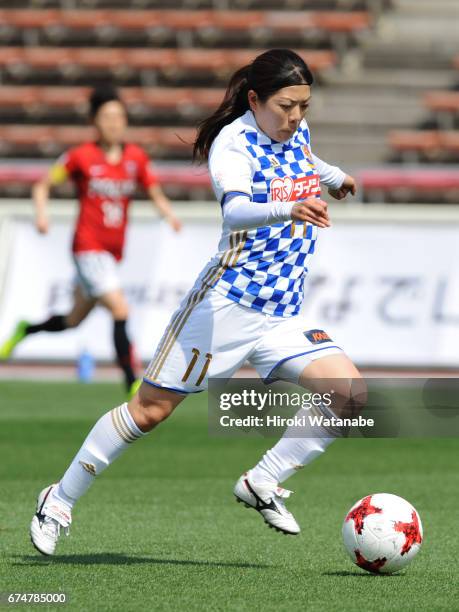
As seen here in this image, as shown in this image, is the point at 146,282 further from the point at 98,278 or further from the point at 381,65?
the point at 381,65

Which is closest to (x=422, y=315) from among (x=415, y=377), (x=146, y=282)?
(x=415, y=377)

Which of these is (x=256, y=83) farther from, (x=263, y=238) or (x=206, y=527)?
(x=206, y=527)

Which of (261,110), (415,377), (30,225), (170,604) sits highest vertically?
(261,110)

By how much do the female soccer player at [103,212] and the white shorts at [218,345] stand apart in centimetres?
571

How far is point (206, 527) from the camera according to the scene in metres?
6.52

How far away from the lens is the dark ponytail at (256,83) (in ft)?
17.6

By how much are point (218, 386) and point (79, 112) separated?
15723 mm

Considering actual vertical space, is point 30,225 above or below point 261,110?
below

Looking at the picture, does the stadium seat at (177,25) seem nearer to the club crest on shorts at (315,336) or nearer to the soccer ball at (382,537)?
the club crest on shorts at (315,336)

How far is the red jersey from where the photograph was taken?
37.9 ft

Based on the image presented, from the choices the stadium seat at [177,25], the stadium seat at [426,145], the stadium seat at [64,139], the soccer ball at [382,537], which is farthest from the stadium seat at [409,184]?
the soccer ball at [382,537]

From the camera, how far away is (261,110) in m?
5.45

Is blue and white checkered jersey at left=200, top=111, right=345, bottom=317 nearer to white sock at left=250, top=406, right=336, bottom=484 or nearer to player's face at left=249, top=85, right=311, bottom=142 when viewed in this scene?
player's face at left=249, top=85, right=311, bottom=142

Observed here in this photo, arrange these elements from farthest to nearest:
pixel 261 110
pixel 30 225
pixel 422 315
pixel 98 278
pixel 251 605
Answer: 1. pixel 30 225
2. pixel 422 315
3. pixel 98 278
4. pixel 261 110
5. pixel 251 605
